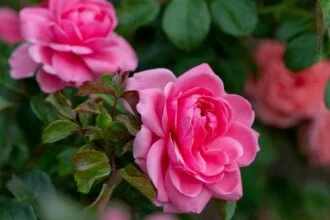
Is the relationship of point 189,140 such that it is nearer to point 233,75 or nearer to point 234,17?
point 234,17

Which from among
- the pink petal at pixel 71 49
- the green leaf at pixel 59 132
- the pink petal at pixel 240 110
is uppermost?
the green leaf at pixel 59 132

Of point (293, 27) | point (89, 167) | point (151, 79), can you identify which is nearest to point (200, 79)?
point (151, 79)

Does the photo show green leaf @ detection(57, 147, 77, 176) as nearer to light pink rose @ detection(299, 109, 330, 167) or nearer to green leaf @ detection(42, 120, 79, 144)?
green leaf @ detection(42, 120, 79, 144)

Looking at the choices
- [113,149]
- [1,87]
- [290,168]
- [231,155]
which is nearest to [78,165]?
[113,149]

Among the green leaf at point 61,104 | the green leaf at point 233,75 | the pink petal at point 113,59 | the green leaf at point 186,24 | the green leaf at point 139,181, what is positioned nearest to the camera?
the green leaf at point 139,181

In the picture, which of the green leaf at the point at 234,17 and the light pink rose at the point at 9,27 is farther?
the light pink rose at the point at 9,27

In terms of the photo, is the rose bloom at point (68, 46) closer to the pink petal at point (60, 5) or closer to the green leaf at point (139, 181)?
the pink petal at point (60, 5)

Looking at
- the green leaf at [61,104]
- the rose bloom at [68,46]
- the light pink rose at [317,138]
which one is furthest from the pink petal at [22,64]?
the light pink rose at [317,138]

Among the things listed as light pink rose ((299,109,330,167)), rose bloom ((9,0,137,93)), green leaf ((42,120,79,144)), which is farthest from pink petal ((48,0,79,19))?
light pink rose ((299,109,330,167))
